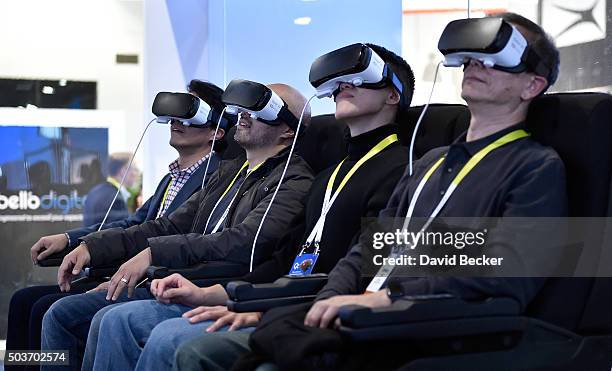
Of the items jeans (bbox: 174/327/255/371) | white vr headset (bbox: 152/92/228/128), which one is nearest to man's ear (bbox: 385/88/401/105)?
jeans (bbox: 174/327/255/371)

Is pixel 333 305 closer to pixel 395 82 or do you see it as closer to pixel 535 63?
pixel 535 63

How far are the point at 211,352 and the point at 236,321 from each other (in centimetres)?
22

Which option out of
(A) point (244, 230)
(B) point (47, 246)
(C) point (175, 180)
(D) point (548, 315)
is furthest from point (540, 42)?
(B) point (47, 246)

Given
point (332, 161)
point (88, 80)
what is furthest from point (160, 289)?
point (88, 80)

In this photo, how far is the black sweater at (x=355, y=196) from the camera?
8.84 ft

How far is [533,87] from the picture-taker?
2.36 metres

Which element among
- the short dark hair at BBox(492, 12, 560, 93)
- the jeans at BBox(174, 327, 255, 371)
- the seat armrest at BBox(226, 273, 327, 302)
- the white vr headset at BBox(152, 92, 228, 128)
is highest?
the short dark hair at BBox(492, 12, 560, 93)

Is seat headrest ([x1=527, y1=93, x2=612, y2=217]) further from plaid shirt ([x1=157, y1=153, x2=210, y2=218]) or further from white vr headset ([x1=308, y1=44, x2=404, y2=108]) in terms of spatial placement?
plaid shirt ([x1=157, y1=153, x2=210, y2=218])

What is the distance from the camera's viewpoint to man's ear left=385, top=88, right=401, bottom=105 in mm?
2854

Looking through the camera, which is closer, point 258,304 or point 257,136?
point 258,304

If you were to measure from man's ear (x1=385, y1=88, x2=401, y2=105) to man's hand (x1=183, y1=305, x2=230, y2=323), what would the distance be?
0.78m

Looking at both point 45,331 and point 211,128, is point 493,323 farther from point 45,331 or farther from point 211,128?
point 211,128

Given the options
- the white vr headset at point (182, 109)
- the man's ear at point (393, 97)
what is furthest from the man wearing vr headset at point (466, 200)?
the white vr headset at point (182, 109)

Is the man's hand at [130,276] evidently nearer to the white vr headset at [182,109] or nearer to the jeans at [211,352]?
the jeans at [211,352]
